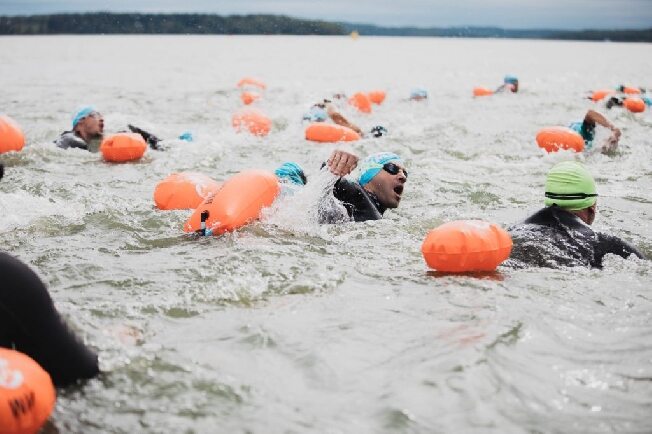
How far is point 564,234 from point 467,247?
993 millimetres

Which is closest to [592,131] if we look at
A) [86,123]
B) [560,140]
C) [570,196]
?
[560,140]

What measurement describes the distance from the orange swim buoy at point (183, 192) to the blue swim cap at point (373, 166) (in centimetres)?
147

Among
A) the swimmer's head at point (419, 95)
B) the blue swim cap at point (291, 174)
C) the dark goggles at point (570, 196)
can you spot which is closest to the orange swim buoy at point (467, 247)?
the dark goggles at point (570, 196)

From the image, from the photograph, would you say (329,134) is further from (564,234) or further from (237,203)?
(564,234)

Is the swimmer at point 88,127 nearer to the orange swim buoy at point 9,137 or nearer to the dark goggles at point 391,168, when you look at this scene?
the orange swim buoy at point 9,137

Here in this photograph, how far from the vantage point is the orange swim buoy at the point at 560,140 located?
1095 cm

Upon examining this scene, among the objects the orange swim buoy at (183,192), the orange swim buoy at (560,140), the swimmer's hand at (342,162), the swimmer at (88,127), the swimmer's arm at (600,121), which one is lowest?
the swimmer at (88,127)

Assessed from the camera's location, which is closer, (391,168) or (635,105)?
(391,168)

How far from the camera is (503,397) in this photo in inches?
128

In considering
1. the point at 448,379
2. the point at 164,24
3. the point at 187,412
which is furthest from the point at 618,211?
the point at 164,24

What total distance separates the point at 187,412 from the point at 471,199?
5.93 meters

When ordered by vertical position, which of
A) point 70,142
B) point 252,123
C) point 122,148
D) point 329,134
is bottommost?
point 70,142

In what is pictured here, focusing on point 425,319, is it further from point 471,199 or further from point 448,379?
point 471,199

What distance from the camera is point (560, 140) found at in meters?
11.1
